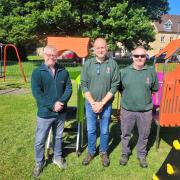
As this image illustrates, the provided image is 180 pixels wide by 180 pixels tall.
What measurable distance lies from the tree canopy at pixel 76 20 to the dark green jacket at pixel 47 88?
18.2 meters

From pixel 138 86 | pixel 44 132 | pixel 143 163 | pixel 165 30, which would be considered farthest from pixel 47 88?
pixel 165 30

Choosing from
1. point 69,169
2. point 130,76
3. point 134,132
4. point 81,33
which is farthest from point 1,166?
point 81,33

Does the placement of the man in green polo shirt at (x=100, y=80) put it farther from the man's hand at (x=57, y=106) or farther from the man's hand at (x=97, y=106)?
the man's hand at (x=57, y=106)

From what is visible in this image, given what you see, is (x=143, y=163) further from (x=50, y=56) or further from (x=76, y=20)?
(x=76, y=20)

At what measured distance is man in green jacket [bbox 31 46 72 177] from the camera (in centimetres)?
426

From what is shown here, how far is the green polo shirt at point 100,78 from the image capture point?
182 inches

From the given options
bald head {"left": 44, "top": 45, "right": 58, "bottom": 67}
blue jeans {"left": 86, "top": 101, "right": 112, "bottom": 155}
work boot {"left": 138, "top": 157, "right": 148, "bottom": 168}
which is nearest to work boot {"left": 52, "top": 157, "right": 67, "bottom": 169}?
blue jeans {"left": 86, "top": 101, "right": 112, "bottom": 155}

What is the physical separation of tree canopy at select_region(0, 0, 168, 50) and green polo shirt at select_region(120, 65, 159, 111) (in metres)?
17.9

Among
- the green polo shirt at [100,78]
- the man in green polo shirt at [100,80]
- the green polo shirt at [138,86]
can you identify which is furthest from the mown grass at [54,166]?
the green polo shirt at [100,78]

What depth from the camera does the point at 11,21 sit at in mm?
24062

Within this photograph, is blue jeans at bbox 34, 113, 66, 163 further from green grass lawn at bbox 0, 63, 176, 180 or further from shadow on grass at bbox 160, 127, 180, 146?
shadow on grass at bbox 160, 127, 180, 146

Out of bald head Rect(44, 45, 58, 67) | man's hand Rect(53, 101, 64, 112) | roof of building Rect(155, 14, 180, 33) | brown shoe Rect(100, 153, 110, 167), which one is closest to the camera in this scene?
bald head Rect(44, 45, 58, 67)

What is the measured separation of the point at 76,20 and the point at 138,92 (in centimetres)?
1979

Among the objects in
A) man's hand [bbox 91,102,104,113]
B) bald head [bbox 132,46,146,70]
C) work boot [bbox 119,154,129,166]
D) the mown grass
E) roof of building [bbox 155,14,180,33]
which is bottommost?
the mown grass
